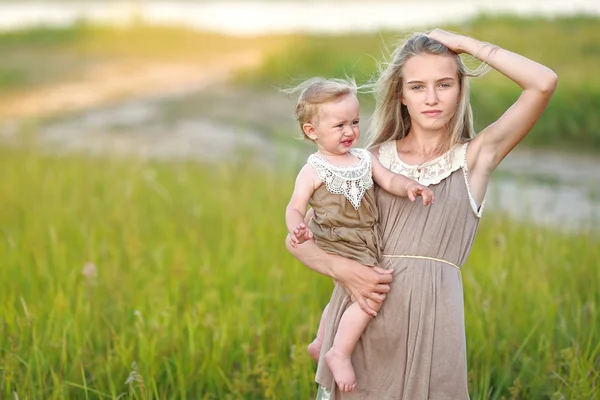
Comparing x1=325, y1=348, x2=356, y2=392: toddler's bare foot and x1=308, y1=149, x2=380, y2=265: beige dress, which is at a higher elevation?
x1=308, y1=149, x2=380, y2=265: beige dress

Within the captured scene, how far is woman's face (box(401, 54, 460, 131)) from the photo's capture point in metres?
2.56

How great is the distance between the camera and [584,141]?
293 inches

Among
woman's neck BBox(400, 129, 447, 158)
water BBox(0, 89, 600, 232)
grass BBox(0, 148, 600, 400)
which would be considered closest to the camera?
woman's neck BBox(400, 129, 447, 158)

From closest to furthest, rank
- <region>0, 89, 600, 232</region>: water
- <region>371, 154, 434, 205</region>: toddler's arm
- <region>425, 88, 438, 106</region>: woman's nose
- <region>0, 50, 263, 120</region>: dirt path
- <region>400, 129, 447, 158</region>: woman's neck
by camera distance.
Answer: <region>371, 154, 434, 205</region>: toddler's arm < <region>425, 88, 438, 106</region>: woman's nose < <region>400, 129, 447, 158</region>: woman's neck < <region>0, 89, 600, 232</region>: water < <region>0, 50, 263, 120</region>: dirt path

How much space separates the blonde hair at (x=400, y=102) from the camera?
2.60 meters

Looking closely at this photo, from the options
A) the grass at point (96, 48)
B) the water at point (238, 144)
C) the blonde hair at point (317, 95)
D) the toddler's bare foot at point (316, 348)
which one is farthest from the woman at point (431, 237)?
the grass at point (96, 48)

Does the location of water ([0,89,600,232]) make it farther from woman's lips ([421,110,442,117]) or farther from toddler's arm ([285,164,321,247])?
toddler's arm ([285,164,321,247])

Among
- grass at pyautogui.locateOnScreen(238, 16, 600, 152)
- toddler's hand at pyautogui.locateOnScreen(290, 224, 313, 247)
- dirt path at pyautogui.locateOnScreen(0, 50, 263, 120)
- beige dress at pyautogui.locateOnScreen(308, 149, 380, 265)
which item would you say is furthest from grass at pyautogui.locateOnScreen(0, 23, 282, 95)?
toddler's hand at pyautogui.locateOnScreen(290, 224, 313, 247)

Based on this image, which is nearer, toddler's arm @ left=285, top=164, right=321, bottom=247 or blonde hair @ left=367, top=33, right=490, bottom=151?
toddler's arm @ left=285, top=164, right=321, bottom=247

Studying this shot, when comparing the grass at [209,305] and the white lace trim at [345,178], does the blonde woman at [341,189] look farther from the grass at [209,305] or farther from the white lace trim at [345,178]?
the grass at [209,305]

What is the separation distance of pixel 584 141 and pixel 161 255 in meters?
4.33

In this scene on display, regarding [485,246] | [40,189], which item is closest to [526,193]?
[485,246]

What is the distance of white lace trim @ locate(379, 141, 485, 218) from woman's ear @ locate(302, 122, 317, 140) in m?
0.28

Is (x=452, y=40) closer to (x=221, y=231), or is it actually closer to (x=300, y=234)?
(x=300, y=234)
